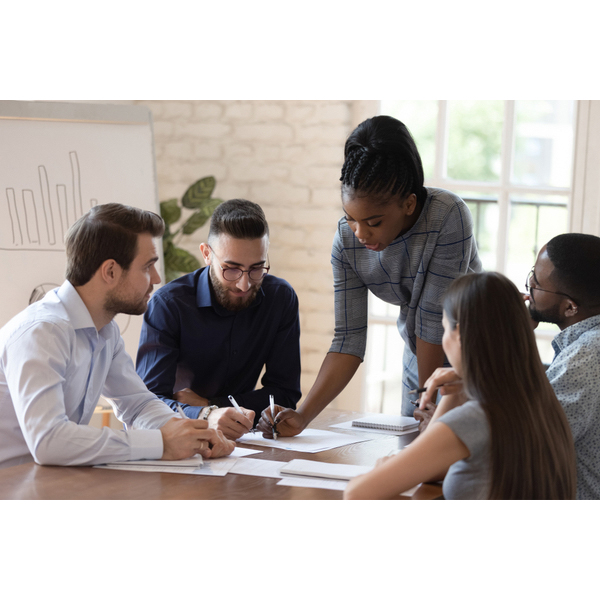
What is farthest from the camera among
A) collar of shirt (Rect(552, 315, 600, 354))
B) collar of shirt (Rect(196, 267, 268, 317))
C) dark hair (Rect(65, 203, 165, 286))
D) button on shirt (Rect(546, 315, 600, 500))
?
collar of shirt (Rect(196, 267, 268, 317))

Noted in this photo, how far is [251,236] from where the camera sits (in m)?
2.07

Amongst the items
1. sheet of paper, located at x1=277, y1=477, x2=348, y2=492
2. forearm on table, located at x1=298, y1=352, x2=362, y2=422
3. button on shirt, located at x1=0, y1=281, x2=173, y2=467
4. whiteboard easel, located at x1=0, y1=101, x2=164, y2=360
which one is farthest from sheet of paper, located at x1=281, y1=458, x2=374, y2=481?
whiteboard easel, located at x1=0, y1=101, x2=164, y2=360

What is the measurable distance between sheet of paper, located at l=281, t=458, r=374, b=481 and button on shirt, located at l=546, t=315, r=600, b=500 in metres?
0.44

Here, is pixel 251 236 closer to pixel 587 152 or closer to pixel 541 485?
pixel 541 485

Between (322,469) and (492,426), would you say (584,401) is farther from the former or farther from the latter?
(322,469)

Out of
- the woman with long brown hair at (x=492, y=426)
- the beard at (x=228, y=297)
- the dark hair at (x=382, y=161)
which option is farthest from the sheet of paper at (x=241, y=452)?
the dark hair at (x=382, y=161)

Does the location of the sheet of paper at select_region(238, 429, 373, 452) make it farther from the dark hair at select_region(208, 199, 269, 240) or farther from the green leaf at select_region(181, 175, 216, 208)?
the green leaf at select_region(181, 175, 216, 208)

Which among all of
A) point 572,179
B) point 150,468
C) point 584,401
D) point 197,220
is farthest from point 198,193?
point 584,401

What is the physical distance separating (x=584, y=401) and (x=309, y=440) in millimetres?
713

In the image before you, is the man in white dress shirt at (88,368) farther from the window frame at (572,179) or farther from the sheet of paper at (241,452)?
the window frame at (572,179)

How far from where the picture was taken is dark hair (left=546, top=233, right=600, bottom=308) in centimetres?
160

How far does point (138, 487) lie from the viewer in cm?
134
